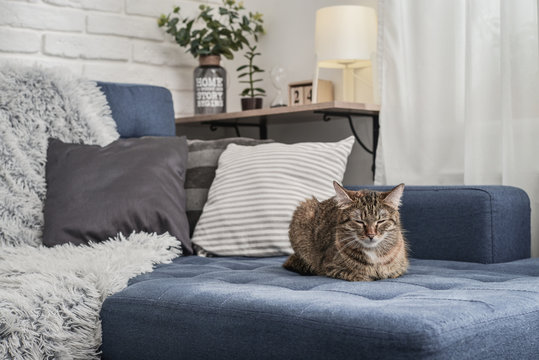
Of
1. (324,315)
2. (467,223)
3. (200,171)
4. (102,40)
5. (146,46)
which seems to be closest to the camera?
(324,315)

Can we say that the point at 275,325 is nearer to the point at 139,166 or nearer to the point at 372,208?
the point at 372,208

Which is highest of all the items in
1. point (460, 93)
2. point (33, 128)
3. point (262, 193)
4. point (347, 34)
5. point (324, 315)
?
point (347, 34)

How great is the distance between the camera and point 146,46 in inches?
127

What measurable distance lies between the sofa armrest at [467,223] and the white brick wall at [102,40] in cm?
162

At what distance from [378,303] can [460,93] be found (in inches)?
51.8

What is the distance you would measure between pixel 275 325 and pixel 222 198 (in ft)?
3.28

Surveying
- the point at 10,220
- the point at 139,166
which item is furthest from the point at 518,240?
the point at 10,220

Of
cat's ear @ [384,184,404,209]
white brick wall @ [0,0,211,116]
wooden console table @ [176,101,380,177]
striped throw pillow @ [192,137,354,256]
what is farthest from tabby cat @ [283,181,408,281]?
white brick wall @ [0,0,211,116]

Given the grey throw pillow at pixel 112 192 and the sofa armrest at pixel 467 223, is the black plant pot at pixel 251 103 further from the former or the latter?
the sofa armrest at pixel 467 223

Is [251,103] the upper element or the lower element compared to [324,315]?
upper

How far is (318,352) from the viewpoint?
3.84 ft

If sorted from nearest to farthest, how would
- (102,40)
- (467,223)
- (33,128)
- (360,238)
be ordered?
(360,238) → (467,223) → (33,128) → (102,40)

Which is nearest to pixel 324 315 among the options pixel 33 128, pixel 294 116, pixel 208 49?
pixel 33 128

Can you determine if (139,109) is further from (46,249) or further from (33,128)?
(46,249)
